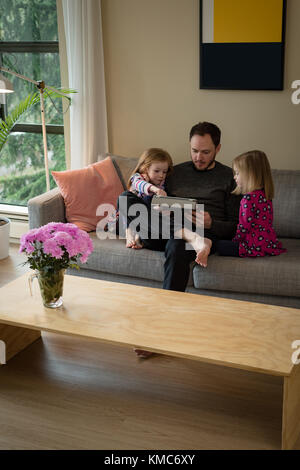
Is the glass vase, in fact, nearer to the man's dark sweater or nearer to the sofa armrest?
the sofa armrest

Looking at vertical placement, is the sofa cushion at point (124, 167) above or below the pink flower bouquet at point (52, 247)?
above

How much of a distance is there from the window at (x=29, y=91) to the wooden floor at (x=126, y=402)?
2.15 m

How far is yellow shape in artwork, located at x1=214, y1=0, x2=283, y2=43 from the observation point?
351cm

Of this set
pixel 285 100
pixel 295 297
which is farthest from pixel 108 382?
pixel 285 100

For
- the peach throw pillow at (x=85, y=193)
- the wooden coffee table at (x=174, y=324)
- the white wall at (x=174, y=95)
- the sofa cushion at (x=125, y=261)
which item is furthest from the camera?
the white wall at (x=174, y=95)

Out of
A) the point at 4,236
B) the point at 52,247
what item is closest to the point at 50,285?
the point at 52,247

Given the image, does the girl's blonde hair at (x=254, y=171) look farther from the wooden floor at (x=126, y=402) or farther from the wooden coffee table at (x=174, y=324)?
the wooden floor at (x=126, y=402)

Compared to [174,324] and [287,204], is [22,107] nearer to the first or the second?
[287,204]

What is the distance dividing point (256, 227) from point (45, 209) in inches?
49.0

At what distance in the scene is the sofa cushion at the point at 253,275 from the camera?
2980 millimetres

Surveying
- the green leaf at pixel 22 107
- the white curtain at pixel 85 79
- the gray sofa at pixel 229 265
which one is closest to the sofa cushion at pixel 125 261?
the gray sofa at pixel 229 265

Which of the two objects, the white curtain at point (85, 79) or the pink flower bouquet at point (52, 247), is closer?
the pink flower bouquet at point (52, 247)

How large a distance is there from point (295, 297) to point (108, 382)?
1.07 metres
